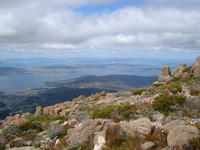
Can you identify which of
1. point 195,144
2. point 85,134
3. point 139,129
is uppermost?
point 195,144

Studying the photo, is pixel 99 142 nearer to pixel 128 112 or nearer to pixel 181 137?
pixel 181 137

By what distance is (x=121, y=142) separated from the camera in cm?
574

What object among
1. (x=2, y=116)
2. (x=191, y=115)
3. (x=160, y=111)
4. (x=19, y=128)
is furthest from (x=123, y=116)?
(x=2, y=116)

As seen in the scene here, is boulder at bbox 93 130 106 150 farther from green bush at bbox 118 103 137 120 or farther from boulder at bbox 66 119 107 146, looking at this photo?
green bush at bbox 118 103 137 120

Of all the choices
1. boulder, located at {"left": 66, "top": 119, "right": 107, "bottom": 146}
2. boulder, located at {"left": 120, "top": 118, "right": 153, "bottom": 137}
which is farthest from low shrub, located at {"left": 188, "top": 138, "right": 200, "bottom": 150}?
boulder, located at {"left": 66, "top": 119, "right": 107, "bottom": 146}

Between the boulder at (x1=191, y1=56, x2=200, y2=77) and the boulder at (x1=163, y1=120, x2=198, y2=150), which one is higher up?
the boulder at (x1=191, y1=56, x2=200, y2=77)

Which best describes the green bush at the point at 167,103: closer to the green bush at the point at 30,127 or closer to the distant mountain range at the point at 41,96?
the green bush at the point at 30,127

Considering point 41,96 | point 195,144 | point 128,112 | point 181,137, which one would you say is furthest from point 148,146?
point 41,96

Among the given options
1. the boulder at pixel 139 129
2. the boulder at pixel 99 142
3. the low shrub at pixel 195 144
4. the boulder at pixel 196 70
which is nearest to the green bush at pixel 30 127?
the boulder at pixel 99 142

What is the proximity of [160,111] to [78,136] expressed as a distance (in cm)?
703

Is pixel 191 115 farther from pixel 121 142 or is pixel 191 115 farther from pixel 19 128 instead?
pixel 19 128

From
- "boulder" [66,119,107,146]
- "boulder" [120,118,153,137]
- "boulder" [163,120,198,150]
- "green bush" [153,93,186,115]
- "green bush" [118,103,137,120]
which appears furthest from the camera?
"green bush" [153,93,186,115]

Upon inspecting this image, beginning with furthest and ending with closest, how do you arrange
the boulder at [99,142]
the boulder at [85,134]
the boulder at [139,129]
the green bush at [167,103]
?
1. the green bush at [167,103]
2. the boulder at [85,134]
3. the boulder at [139,129]
4. the boulder at [99,142]

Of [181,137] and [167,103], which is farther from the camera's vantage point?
[167,103]
